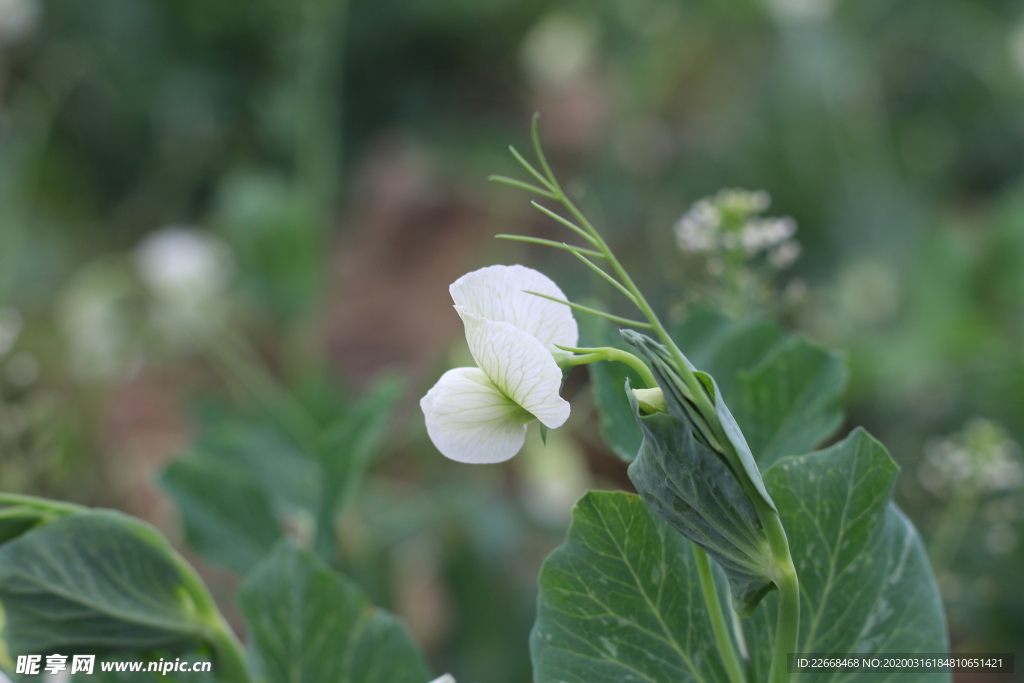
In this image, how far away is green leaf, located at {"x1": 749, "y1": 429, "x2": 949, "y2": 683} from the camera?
0.69 feet

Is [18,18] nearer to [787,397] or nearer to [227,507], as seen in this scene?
[227,507]

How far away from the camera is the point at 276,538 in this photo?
13.7 inches

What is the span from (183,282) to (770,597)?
77 cm

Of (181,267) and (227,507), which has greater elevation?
(181,267)

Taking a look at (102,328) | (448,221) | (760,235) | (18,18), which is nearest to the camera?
(760,235)

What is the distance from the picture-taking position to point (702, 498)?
0.56ft

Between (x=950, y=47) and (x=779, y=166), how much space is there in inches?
11.9

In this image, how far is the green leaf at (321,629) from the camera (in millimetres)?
255

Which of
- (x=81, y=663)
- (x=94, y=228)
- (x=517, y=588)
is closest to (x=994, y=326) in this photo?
(x=517, y=588)

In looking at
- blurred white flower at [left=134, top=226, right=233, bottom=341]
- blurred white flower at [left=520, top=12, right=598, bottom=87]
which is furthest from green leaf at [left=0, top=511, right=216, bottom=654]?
blurred white flower at [left=520, top=12, right=598, bottom=87]

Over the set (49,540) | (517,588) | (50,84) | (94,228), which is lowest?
(517,588)

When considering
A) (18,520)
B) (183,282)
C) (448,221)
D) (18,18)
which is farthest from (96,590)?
(18,18)

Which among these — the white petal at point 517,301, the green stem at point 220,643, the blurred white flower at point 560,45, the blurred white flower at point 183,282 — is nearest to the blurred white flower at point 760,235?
the white petal at point 517,301

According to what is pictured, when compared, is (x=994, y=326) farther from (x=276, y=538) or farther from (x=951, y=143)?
(x=276, y=538)
